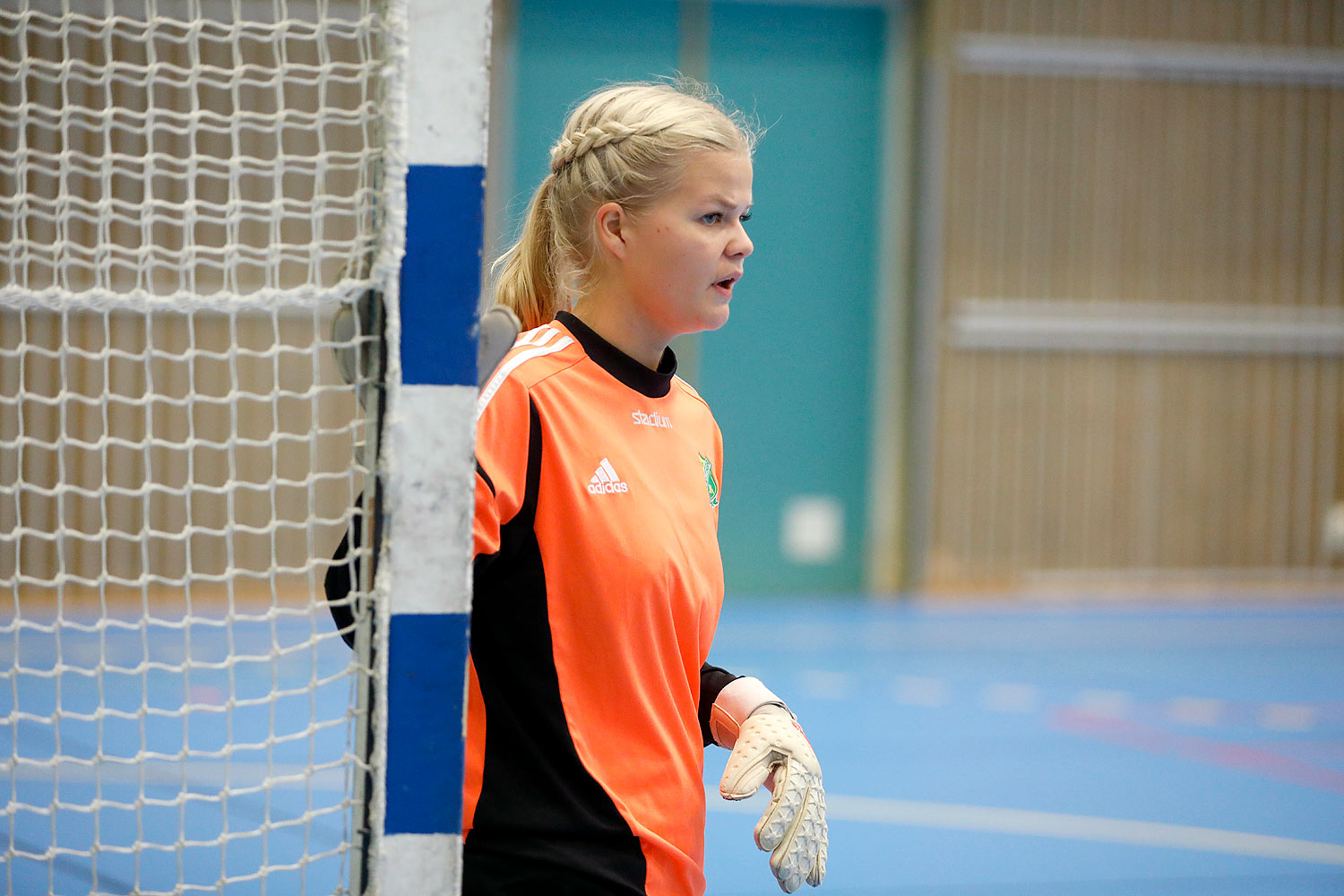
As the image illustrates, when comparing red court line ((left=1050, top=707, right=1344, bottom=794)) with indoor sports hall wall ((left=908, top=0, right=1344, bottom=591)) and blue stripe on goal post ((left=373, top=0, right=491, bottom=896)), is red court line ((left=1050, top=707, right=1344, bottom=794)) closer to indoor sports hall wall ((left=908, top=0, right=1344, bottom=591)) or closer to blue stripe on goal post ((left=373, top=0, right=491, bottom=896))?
indoor sports hall wall ((left=908, top=0, right=1344, bottom=591))

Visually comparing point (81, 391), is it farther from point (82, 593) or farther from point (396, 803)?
point (396, 803)

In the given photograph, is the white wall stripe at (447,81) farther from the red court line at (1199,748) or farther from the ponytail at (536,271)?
the red court line at (1199,748)

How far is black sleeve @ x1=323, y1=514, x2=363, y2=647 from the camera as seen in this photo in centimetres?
129

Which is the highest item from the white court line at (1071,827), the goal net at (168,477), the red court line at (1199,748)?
the goal net at (168,477)

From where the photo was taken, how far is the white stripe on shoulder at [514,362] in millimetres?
1431

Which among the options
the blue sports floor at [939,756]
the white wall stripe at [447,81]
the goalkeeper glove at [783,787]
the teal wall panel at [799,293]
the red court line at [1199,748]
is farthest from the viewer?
the teal wall panel at [799,293]

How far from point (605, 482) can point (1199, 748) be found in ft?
13.7

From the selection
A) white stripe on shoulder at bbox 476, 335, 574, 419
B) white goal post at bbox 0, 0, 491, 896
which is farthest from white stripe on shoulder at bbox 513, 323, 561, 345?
white goal post at bbox 0, 0, 491, 896

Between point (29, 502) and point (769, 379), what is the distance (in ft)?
14.4

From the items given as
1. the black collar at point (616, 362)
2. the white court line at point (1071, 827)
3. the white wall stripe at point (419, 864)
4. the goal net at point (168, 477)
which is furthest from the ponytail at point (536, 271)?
the white court line at point (1071, 827)

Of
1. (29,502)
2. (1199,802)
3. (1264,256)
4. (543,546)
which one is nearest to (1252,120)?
(1264,256)

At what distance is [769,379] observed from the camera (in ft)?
27.8

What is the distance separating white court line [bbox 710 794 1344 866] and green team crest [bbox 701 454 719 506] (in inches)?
96.4

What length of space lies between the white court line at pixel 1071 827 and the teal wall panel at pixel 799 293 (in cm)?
429
